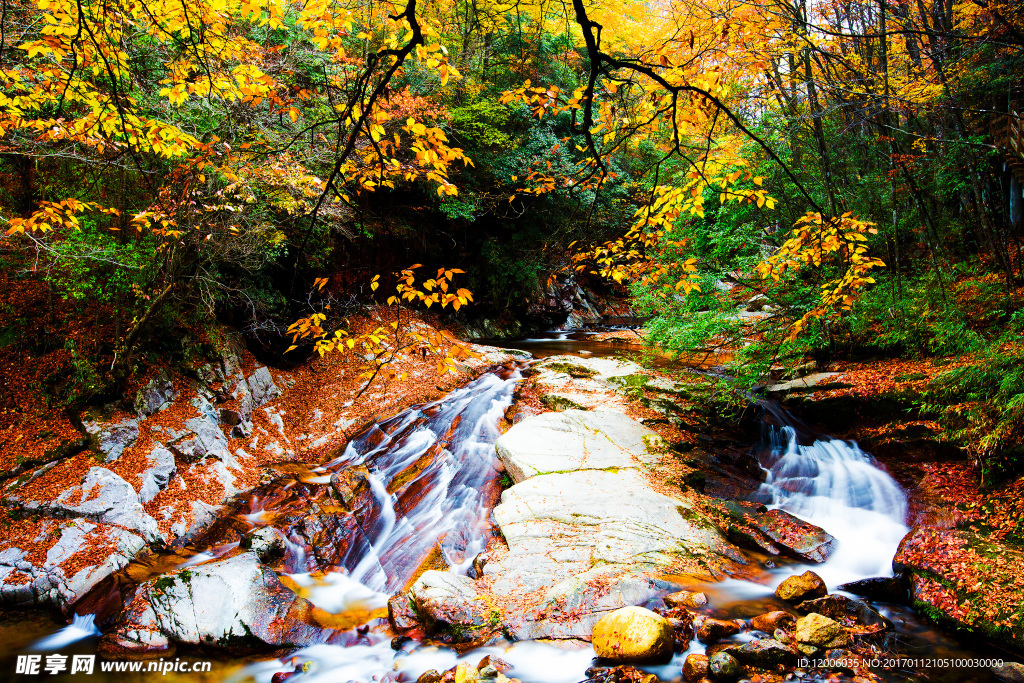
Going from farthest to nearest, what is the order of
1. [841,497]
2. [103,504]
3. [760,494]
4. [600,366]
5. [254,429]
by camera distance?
[600,366] < [254,429] < [760,494] < [841,497] < [103,504]

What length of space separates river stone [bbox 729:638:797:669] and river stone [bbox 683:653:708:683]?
25 cm

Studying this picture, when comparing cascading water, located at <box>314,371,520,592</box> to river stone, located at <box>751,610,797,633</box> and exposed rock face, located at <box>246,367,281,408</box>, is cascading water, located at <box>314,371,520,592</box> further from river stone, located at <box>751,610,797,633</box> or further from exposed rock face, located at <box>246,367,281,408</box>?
river stone, located at <box>751,610,797,633</box>

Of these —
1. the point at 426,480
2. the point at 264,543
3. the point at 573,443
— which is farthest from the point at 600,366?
the point at 264,543

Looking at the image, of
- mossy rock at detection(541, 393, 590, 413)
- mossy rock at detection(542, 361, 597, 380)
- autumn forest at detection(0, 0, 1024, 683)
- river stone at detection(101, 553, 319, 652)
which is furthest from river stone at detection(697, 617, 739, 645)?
mossy rock at detection(542, 361, 597, 380)

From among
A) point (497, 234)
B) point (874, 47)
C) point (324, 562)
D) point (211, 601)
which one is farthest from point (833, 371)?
point (497, 234)

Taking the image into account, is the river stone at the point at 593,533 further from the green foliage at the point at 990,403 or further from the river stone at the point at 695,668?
the green foliage at the point at 990,403

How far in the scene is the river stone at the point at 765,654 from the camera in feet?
10.6

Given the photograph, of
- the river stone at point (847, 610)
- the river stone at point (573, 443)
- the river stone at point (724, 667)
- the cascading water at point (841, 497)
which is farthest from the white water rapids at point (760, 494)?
the river stone at point (573, 443)

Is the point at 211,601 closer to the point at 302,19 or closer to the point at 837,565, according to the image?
the point at 302,19

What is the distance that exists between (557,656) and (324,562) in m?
3.02

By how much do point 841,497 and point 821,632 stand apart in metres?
2.75

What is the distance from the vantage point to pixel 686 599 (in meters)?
3.86

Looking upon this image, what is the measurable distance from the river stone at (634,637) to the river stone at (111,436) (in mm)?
6240

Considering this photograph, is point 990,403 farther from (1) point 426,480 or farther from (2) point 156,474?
(2) point 156,474
